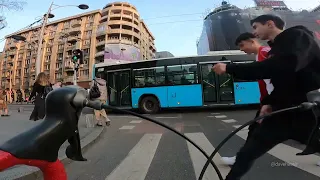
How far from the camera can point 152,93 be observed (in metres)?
13.7

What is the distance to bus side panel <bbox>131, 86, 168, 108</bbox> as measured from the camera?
44.5ft

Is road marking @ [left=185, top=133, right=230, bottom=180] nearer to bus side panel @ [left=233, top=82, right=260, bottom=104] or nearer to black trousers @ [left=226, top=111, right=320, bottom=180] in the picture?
black trousers @ [left=226, top=111, right=320, bottom=180]

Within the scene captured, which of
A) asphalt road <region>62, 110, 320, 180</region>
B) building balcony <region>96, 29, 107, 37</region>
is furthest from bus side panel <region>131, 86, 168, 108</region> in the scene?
building balcony <region>96, 29, 107, 37</region>

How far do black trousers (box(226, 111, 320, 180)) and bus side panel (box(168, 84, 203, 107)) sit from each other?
11020mm

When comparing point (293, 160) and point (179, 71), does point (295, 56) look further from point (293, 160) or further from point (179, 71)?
point (179, 71)

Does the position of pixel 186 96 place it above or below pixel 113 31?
below

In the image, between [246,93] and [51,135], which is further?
[246,93]

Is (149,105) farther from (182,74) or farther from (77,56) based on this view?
(77,56)

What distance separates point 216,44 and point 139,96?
341 inches

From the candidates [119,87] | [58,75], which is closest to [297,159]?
[119,87]

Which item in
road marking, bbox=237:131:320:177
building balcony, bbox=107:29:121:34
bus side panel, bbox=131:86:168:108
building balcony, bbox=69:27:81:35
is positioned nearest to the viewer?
road marking, bbox=237:131:320:177

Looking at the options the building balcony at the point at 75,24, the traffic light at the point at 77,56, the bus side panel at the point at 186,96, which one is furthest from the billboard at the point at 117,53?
the building balcony at the point at 75,24

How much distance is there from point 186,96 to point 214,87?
1.39m

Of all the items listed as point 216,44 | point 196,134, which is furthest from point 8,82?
point 196,134
